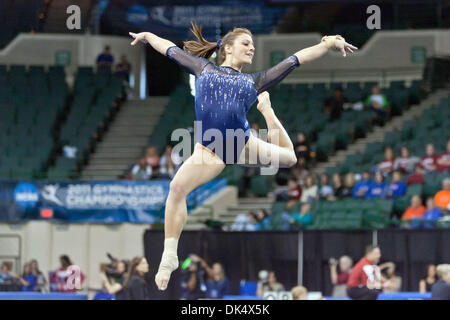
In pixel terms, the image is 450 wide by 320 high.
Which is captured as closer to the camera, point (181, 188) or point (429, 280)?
point (181, 188)

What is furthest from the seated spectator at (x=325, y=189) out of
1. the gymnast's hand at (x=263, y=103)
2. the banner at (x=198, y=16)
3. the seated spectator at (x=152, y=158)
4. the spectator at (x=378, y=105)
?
the gymnast's hand at (x=263, y=103)

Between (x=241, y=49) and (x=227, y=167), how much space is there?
1108 cm

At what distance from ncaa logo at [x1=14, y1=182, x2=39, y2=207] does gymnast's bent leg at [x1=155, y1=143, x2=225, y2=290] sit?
10.8 meters

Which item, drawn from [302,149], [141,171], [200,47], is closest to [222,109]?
[200,47]

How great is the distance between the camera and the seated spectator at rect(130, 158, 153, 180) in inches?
651

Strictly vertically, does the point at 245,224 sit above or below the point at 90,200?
below

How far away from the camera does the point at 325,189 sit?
1532 centimetres

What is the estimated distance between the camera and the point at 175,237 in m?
6.05

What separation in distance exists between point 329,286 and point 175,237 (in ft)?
27.3

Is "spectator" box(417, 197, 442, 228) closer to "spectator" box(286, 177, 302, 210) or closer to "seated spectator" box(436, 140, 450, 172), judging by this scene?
"seated spectator" box(436, 140, 450, 172)

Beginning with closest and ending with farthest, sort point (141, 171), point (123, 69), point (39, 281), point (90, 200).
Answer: point (39, 281) < point (90, 200) < point (141, 171) < point (123, 69)

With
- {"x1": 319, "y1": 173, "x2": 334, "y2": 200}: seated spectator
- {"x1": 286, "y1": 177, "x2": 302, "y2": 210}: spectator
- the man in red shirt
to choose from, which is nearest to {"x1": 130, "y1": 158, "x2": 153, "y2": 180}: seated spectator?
{"x1": 286, "y1": 177, "x2": 302, "y2": 210}: spectator

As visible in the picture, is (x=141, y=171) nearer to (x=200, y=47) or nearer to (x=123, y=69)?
(x=123, y=69)
